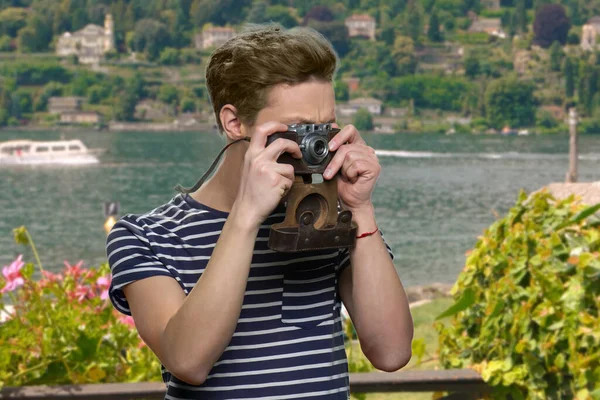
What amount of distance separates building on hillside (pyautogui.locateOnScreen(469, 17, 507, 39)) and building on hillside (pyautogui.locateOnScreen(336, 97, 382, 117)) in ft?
65.5

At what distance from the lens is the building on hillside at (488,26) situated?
3829 inches

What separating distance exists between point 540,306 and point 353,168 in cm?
142

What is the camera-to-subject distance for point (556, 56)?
286 ft

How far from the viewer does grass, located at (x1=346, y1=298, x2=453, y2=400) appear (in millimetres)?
2592

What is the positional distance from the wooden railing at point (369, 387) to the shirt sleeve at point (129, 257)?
1261 millimetres

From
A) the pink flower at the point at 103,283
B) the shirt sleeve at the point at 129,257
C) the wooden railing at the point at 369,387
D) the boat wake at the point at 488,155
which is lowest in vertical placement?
the boat wake at the point at 488,155

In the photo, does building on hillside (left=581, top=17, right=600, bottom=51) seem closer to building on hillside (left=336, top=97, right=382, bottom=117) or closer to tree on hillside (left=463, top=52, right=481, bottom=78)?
tree on hillside (left=463, top=52, right=481, bottom=78)

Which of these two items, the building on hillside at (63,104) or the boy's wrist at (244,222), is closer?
the boy's wrist at (244,222)

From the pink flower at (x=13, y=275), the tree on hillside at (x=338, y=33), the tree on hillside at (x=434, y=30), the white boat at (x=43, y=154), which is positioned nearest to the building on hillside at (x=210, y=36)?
the tree on hillside at (x=338, y=33)

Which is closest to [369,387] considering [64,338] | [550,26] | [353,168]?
[64,338]

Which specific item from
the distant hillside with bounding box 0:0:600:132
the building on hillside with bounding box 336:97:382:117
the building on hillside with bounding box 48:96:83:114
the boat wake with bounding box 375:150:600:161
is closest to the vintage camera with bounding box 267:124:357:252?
the boat wake with bounding box 375:150:600:161

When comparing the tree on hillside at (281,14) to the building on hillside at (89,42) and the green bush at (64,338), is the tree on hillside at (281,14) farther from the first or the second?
the green bush at (64,338)

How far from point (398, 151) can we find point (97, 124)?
1154 inches

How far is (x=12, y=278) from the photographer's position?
2.93 m
